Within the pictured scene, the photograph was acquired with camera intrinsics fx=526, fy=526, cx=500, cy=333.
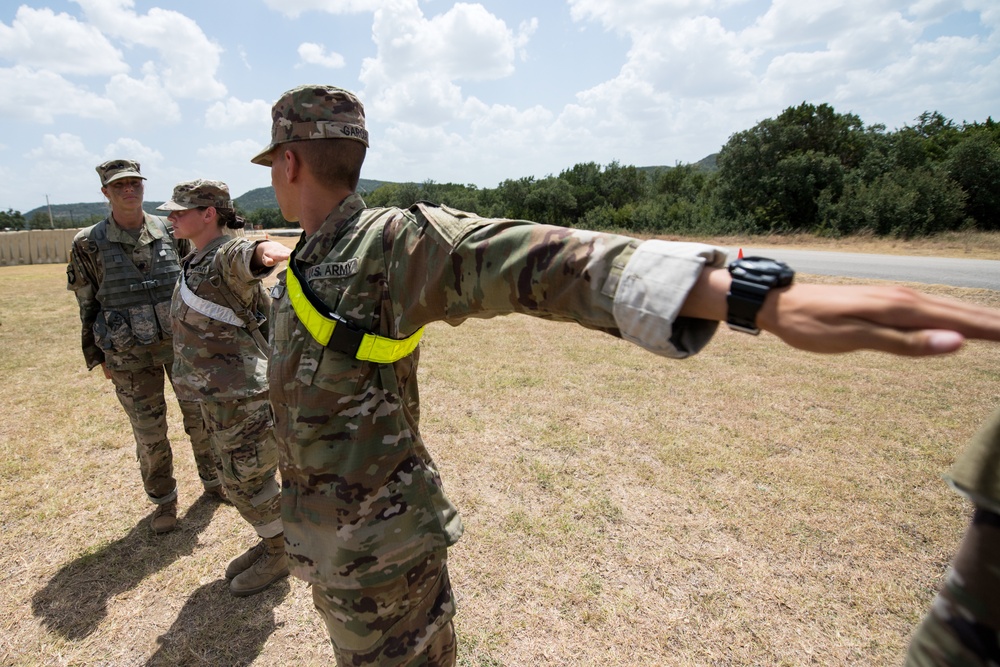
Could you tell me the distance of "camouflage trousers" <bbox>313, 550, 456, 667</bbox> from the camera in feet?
5.95

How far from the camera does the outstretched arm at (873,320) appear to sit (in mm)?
837

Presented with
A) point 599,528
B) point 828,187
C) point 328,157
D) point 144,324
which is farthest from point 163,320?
point 828,187

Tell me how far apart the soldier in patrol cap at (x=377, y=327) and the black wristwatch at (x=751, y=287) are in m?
0.08

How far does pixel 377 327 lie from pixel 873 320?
1.26m

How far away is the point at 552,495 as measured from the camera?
430cm

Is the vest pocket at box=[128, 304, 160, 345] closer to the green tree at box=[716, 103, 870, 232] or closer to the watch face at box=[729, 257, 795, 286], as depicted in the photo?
the watch face at box=[729, 257, 795, 286]

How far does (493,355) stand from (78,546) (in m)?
5.39

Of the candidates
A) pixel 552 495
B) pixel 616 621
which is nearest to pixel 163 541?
pixel 552 495

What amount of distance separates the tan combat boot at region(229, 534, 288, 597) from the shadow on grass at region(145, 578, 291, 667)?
5 centimetres

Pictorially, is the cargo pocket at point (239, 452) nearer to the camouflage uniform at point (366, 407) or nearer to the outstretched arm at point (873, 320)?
the camouflage uniform at point (366, 407)

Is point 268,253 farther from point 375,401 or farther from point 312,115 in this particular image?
point 375,401

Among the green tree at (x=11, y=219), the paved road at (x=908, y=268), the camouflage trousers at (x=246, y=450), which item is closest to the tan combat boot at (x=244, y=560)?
the camouflage trousers at (x=246, y=450)

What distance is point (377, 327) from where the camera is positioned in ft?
5.38

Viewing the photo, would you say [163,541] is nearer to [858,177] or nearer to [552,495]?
[552,495]
